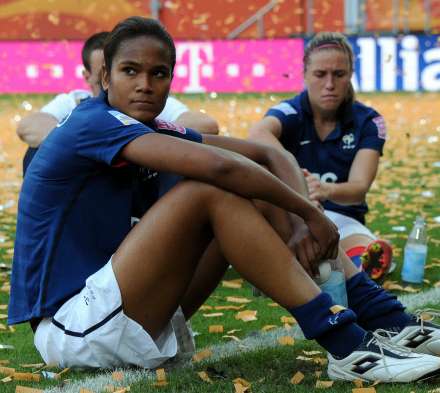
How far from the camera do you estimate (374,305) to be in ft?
11.7

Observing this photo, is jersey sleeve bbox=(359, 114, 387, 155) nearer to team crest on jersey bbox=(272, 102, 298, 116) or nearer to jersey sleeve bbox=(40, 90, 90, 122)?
team crest on jersey bbox=(272, 102, 298, 116)

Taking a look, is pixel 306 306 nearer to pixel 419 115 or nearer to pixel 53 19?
pixel 419 115

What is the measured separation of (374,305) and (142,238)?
0.97 metres

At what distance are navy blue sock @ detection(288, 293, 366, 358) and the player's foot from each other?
1.77 meters

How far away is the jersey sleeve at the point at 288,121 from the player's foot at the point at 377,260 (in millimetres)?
695

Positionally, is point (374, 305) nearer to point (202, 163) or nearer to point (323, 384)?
point (323, 384)

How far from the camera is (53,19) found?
2125 cm

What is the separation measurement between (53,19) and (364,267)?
57.0 ft

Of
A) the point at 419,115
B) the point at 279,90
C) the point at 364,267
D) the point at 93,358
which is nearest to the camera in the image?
the point at 93,358

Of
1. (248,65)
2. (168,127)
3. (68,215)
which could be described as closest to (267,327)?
(168,127)

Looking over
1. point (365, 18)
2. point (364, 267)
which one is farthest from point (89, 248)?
point (365, 18)

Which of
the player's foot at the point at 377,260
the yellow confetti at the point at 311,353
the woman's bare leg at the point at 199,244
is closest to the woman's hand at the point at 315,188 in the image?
the player's foot at the point at 377,260

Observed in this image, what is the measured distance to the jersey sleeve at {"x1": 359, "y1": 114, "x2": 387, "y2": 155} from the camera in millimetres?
5145

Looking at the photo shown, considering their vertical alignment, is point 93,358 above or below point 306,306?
below
